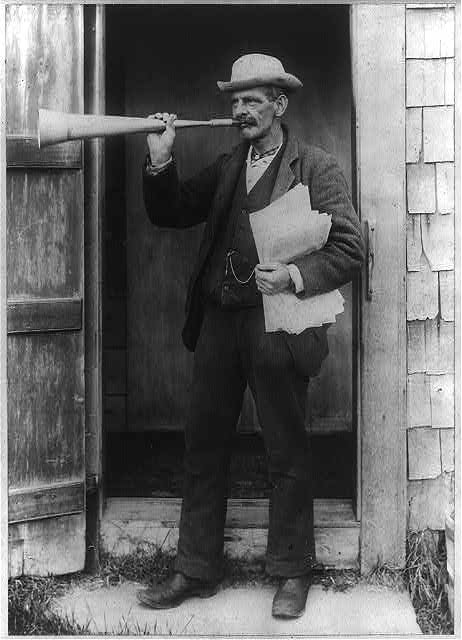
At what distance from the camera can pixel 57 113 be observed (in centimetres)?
320

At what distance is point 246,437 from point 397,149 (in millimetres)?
2428

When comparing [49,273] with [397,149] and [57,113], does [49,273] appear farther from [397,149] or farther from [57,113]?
[397,149]

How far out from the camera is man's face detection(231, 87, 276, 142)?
3186 millimetres

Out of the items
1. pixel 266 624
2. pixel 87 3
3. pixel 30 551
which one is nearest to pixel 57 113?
pixel 87 3

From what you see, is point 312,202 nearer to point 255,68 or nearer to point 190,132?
point 255,68

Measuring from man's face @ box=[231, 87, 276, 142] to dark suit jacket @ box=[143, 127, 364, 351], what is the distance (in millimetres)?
123

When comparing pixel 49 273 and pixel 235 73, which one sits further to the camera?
pixel 49 273

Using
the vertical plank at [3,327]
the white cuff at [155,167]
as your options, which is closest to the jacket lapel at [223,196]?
the white cuff at [155,167]

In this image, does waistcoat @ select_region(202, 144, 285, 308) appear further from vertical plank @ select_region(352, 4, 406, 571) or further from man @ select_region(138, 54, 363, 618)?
vertical plank @ select_region(352, 4, 406, 571)

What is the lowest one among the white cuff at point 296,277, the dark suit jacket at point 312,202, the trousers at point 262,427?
the trousers at point 262,427

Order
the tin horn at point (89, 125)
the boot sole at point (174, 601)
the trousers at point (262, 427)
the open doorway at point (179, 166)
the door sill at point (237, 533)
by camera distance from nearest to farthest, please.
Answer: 1. the tin horn at point (89, 125)
2. the trousers at point (262, 427)
3. the boot sole at point (174, 601)
4. the door sill at point (237, 533)
5. the open doorway at point (179, 166)

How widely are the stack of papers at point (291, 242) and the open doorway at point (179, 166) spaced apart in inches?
75.1

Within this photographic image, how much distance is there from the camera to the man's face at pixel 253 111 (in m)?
3.19

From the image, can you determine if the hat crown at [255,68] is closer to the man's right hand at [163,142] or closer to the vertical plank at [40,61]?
the man's right hand at [163,142]
